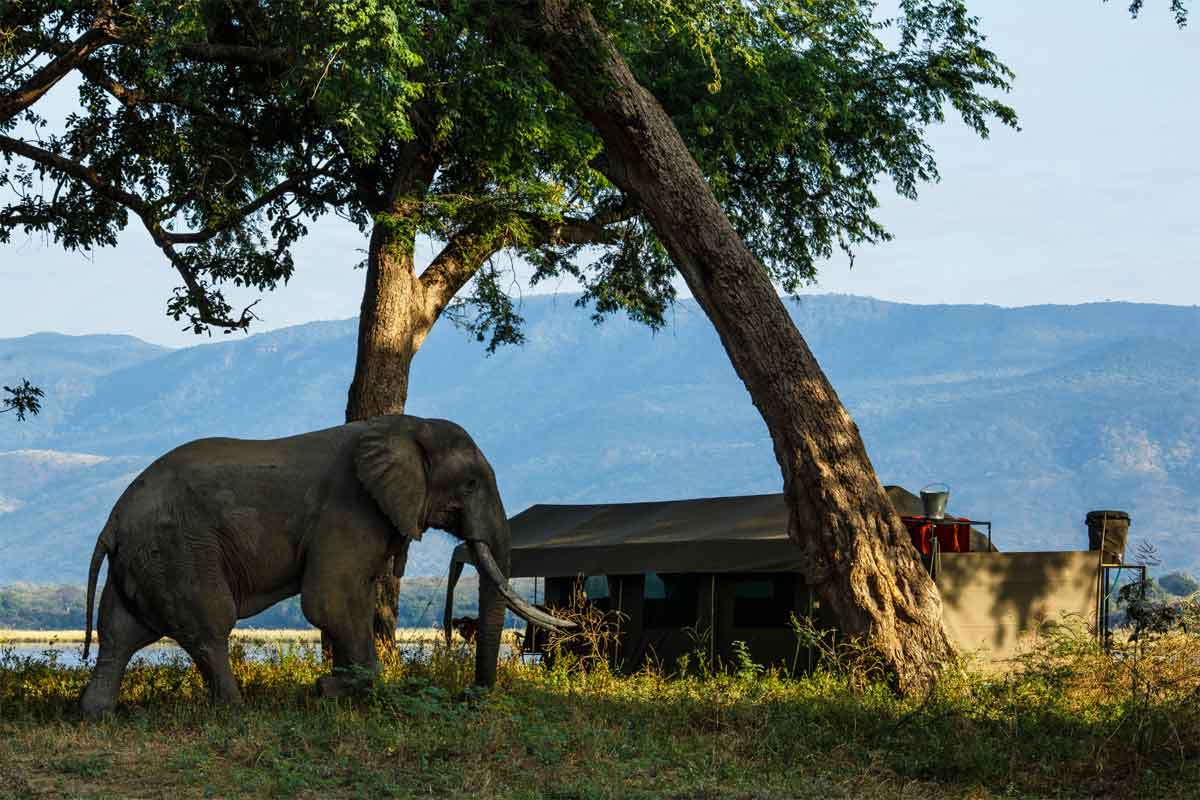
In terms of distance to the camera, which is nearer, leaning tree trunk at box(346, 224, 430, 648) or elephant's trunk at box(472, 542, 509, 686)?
elephant's trunk at box(472, 542, 509, 686)

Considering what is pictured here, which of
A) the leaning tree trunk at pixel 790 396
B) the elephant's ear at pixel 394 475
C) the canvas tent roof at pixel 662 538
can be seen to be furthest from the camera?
the canvas tent roof at pixel 662 538

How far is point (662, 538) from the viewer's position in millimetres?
20672

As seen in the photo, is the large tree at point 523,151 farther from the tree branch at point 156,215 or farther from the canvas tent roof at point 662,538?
the canvas tent roof at point 662,538

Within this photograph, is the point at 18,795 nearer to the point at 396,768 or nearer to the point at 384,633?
the point at 396,768

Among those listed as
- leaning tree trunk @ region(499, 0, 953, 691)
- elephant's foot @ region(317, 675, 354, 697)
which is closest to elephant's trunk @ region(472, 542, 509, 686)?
elephant's foot @ region(317, 675, 354, 697)

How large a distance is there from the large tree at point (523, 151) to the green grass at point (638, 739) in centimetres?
218

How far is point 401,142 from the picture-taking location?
65.4 feet

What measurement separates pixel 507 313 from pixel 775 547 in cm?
751

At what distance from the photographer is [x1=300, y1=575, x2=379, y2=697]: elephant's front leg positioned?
12344mm

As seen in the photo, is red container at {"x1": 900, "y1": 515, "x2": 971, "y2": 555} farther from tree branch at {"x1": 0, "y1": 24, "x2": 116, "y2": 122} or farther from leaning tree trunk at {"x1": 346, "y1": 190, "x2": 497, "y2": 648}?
tree branch at {"x1": 0, "y1": 24, "x2": 116, "y2": 122}

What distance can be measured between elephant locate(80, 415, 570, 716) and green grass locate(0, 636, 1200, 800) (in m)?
0.53

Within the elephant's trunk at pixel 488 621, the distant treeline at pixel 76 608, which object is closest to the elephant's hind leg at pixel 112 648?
the elephant's trunk at pixel 488 621

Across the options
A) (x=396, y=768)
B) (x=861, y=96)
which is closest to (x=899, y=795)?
(x=396, y=768)

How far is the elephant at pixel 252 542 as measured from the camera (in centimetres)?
1226
